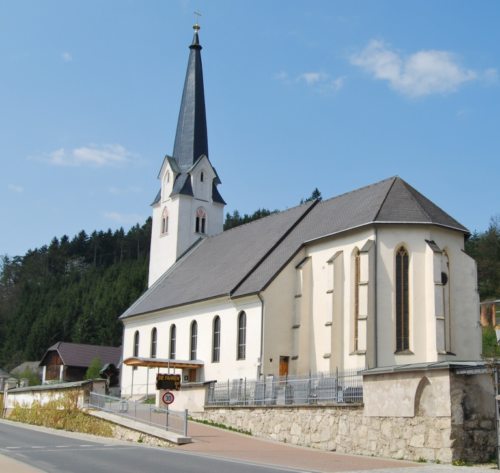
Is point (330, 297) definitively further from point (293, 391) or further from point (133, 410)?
point (133, 410)

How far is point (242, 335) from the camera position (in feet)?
120

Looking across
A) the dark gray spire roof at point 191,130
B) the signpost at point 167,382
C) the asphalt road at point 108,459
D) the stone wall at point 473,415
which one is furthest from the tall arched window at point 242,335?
the stone wall at point 473,415

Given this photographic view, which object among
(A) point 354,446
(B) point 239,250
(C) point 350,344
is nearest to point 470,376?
(A) point 354,446

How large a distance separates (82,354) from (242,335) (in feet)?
135

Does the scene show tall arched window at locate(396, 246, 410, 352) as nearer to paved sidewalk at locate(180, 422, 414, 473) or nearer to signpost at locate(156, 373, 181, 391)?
paved sidewalk at locate(180, 422, 414, 473)

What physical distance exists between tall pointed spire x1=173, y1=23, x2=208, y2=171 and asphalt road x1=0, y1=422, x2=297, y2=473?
33.0 meters

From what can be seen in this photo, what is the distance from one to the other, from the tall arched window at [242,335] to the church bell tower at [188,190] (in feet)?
49.3

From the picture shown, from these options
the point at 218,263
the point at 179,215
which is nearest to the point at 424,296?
the point at 218,263

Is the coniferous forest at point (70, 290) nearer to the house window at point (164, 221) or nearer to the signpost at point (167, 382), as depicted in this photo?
the house window at point (164, 221)

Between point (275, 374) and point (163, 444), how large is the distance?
12.8 metres

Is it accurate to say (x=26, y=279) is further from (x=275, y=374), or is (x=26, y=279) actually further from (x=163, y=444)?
(x=163, y=444)

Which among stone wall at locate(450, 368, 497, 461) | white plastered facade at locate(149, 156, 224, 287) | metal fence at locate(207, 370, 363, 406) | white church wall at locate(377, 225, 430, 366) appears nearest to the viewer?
Answer: stone wall at locate(450, 368, 497, 461)

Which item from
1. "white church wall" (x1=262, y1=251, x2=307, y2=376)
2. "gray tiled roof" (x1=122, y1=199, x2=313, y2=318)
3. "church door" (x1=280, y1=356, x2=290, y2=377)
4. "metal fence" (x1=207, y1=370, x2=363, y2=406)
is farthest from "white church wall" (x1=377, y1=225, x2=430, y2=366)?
"gray tiled roof" (x1=122, y1=199, x2=313, y2=318)

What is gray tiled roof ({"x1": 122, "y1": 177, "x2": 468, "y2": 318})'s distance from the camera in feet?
110
